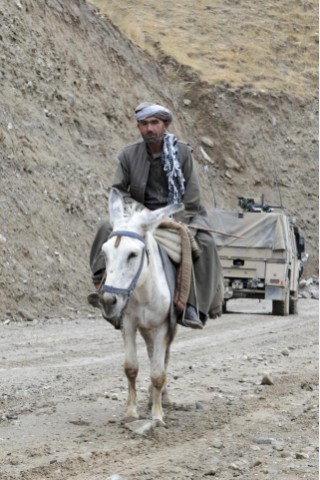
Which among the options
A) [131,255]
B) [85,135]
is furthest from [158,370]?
[85,135]

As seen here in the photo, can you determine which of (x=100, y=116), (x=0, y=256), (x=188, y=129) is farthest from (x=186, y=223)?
(x=188, y=129)

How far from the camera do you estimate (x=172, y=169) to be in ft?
31.3

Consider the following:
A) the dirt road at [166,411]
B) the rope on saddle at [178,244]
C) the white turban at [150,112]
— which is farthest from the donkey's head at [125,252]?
the dirt road at [166,411]

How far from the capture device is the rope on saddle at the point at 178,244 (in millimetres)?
9391

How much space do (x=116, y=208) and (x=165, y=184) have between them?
978 mm

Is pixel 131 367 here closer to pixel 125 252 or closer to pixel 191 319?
pixel 191 319

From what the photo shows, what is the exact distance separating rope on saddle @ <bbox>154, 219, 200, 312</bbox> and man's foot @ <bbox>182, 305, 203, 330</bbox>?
0.24m

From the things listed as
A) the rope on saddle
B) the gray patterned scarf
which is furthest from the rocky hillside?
the rope on saddle

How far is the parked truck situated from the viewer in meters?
26.1

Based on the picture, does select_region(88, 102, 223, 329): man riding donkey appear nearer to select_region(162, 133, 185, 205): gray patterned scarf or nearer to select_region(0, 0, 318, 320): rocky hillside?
select_region(162, 133, 185, 205): gray patterned scarf

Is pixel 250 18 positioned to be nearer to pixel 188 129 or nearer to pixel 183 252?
pixel 188 129

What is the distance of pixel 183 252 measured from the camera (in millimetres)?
9430

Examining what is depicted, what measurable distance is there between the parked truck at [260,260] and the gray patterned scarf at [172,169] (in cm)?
1635

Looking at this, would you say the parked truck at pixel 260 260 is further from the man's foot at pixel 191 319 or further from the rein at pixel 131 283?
the rein at pixel 131 283
